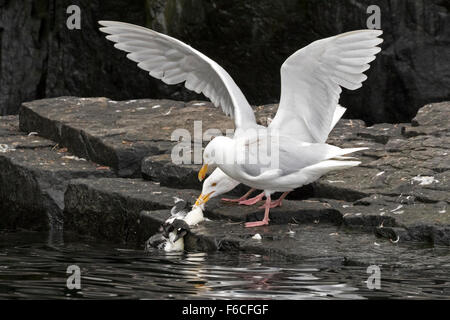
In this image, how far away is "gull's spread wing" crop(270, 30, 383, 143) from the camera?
789 cm

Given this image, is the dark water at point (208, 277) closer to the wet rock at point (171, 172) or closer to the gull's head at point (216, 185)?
the gull's head at point (216, 185)

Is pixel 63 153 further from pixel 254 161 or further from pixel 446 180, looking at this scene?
Answer: pixel 446 180

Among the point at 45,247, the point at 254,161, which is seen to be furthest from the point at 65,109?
the point at 254,161

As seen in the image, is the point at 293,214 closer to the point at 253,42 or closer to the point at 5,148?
the point at 5,148

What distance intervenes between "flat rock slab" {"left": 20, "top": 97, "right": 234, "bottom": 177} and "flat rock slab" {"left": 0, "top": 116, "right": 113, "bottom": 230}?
216 millimetres

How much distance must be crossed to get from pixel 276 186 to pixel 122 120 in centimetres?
364

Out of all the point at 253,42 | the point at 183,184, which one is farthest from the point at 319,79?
the point at 253,42

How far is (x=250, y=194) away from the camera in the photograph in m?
9.09

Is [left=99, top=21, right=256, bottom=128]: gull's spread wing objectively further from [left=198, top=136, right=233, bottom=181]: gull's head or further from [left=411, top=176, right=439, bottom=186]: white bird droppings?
[left=411, top=176, right=439, bottom=186]: white bird droppings

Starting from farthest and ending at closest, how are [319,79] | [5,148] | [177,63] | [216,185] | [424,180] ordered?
[5,148] → [177,63] → [424,180] → [216,185] → [319,79]

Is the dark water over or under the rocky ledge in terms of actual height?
under

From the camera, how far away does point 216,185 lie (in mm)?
8438

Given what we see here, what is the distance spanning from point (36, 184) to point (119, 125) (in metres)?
1.49

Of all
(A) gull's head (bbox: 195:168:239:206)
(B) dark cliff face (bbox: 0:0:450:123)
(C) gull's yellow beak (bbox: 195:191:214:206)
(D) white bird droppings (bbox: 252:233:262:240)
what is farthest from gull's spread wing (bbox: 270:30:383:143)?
(B) dark cliff face (bbox: 0:0:450:123)
